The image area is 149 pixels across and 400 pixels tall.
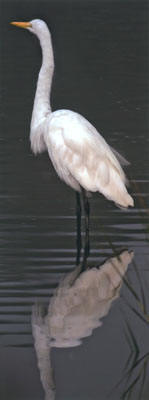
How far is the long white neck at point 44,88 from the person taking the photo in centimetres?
901

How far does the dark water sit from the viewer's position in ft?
18.4

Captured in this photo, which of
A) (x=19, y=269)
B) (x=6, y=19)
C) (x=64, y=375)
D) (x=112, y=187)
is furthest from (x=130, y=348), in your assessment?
(x=6, y=19)

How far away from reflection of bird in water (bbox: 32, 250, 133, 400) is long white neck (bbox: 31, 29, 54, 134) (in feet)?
5.59

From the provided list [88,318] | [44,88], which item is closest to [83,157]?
[44,88]

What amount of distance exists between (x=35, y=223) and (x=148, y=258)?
1.32 metres

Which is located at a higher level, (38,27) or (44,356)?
(38,27)

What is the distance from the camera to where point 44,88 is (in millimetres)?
9117

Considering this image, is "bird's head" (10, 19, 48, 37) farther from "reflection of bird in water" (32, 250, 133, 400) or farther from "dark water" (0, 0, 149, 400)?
"reflection of bird in water" (32, 250, 133, 400)

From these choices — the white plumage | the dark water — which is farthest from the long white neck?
the dark water

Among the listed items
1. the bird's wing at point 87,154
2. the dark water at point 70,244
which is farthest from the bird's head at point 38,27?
the dark water at point 70,244

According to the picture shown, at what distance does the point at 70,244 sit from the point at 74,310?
1655 mm

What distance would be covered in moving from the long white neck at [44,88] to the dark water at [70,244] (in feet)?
2.72

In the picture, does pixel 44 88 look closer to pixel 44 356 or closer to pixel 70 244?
pixel 70 244

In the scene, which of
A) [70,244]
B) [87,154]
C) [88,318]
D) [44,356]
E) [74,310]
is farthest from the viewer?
[87,154]
